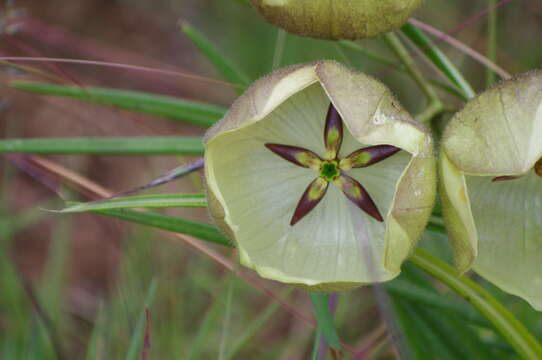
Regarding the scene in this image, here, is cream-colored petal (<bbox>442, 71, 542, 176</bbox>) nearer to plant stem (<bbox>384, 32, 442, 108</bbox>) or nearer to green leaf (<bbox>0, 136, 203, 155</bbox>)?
plant stem (<bbox>384, 32, 442, 108</bbox>)

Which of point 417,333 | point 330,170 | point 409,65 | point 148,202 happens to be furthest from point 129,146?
point 417,333

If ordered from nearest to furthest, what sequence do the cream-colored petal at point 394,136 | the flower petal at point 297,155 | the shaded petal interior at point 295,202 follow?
the cream-colored petal at point 394,136, the shaded petal interior at point 295,202, the flower petal at point 297,155

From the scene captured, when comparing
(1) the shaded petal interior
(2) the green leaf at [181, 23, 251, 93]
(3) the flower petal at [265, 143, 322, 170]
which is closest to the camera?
(1) the shaded petal interior

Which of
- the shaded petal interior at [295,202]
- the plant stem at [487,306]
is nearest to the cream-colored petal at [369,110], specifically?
the shaded petal interior at [295,202]

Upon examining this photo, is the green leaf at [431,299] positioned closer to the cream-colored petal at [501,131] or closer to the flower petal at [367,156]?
the flower petal at [367,156]

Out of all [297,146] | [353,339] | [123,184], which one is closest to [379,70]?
[353,339]

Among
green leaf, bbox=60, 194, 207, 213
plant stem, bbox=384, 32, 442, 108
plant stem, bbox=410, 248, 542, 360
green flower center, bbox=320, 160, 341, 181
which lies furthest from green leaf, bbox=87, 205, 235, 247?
plant stem, bbox=384, 32, 442, 108
